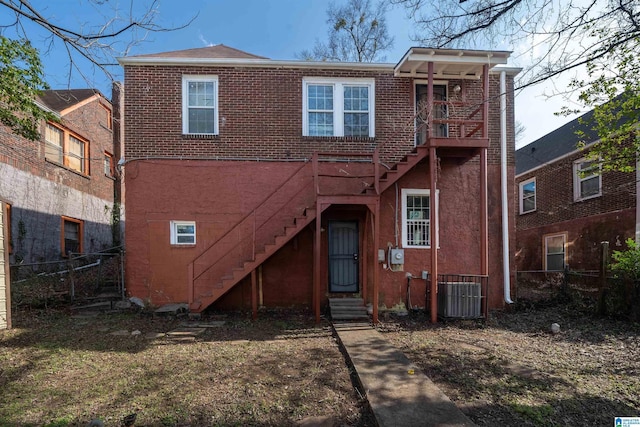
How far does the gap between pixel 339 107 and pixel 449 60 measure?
2747 mm

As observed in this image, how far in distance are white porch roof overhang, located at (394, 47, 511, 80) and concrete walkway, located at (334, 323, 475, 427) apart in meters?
6.11

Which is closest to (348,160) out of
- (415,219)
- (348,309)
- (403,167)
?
(403,167)

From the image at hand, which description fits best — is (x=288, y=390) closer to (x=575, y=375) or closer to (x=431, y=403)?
(x=431, y=403)

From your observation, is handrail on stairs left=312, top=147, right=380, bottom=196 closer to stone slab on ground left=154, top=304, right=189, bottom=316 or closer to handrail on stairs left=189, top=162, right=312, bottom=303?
handrail on stairs left=189, top=162, right=312, bottom=303

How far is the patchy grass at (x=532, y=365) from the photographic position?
3934 millimetres

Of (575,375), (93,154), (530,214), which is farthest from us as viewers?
(530,214)

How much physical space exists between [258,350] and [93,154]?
42.0 ft

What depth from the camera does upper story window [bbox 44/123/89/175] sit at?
1220 centimetres

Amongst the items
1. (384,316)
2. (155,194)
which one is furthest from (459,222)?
(155,194)

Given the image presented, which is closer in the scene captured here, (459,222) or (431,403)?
(431,403)

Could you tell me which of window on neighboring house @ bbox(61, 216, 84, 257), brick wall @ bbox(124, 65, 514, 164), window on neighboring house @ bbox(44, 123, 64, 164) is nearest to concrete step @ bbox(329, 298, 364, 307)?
brick wall @ bbox(124, 65, 514, 164)

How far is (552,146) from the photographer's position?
1552 cm

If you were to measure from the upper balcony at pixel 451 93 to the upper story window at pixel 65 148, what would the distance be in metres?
10.7

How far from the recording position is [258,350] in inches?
236
